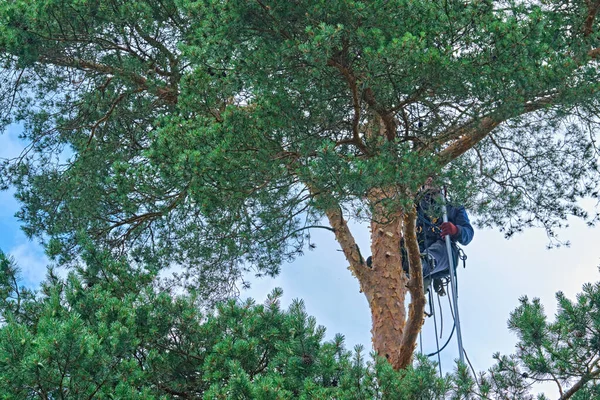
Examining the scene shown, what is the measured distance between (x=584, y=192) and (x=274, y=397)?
13.2 feet

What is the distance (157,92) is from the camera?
6789 mm

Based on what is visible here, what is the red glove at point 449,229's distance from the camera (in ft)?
22.2

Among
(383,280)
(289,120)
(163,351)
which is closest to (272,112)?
(289,120)

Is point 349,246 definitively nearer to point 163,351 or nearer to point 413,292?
point 413,292

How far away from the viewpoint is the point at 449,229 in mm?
6777

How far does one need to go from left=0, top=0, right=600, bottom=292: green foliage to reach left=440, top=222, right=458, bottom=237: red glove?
349 millimetres

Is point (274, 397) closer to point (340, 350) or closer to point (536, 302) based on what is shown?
point (340, 350)

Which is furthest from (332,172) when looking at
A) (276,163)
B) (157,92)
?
(157,92)

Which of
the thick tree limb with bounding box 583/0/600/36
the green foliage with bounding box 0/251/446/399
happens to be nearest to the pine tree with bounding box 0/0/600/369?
the thick tree limb with bounding box 583/0/600/36

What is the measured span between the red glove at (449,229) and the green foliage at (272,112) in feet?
1.15

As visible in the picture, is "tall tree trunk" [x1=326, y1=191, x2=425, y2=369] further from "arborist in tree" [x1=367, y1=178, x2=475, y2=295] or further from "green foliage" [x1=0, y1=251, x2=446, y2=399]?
"green foliage" [x1=0, y1=251, x2=446, y2=399]

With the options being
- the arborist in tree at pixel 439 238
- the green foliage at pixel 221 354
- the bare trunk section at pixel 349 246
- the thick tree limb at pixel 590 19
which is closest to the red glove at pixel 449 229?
the arborist in tree at pixel 439 238

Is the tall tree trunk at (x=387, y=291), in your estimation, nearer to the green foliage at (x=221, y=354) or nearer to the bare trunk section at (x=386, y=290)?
the bare trunk section at (x=386, y=290)

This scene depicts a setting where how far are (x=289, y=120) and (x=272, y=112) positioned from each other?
0.46 feet
